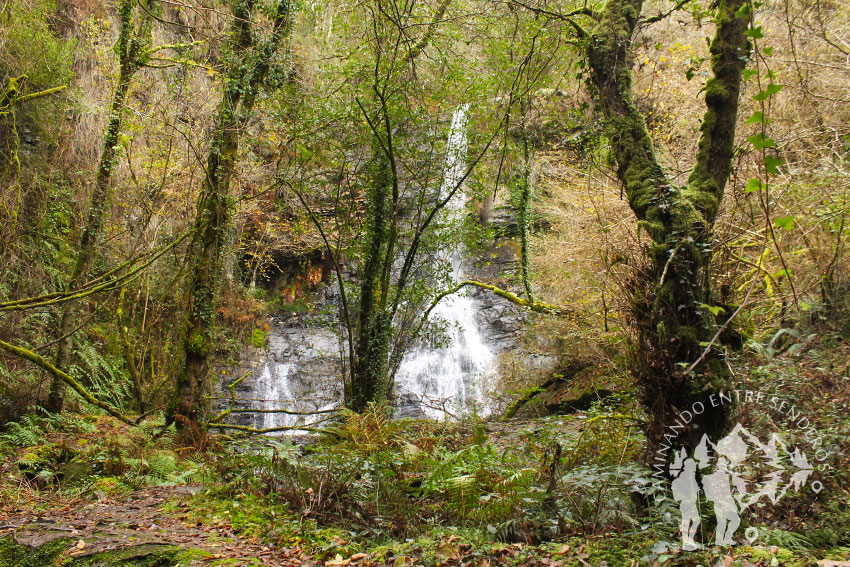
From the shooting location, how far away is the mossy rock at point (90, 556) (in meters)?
2.56

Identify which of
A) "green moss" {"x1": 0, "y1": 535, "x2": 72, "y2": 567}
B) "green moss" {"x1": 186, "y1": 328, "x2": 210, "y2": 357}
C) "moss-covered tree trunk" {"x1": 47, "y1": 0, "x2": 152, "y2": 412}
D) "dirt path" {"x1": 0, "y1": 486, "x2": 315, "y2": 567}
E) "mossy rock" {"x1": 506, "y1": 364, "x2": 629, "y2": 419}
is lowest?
"dirt path" {"x1": 0, "y1": 486, "x2": 315, "y2": 567}

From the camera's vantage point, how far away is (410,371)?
13594 millimetres

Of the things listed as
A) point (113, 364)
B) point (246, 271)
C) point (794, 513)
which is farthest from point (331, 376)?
point (794, 513)

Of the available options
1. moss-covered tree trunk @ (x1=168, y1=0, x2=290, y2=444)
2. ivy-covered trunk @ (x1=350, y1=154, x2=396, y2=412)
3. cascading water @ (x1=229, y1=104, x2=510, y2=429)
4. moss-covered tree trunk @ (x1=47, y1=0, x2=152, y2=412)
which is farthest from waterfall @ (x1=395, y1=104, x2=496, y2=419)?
moss-covered tree trunk @ (x1=47, y1=0, x2=152, y2=412)

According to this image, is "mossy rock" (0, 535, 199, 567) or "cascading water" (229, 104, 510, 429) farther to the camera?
"cascading water" (229, 104, 510, 429)

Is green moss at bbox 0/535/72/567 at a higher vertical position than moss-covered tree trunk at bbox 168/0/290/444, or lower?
lower

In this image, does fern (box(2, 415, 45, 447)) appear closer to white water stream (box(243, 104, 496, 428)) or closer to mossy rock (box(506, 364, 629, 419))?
white water stream (box(243, 104, 496, 428))

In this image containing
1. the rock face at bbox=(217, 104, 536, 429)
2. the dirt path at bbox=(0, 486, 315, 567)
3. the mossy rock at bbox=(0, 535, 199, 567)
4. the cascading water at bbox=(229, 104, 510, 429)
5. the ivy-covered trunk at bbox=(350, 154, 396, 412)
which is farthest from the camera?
the cascading water at bbox=(229, 104, 510, 429)

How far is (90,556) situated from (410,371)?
11111mm

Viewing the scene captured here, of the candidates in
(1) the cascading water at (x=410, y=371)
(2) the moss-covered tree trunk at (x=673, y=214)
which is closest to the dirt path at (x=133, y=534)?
(2) the moss-covered tree trunk at (x=673, y=214)

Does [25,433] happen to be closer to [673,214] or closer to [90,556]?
[90,556]

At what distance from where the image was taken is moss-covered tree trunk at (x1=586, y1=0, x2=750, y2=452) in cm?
356

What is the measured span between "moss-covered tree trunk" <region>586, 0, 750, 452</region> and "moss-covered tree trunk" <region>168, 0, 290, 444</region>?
481 cm

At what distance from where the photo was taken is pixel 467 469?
4.16 metres
